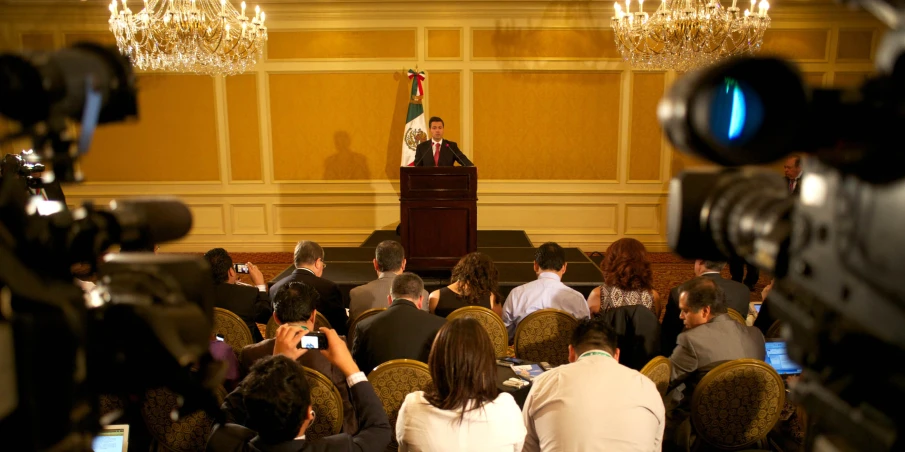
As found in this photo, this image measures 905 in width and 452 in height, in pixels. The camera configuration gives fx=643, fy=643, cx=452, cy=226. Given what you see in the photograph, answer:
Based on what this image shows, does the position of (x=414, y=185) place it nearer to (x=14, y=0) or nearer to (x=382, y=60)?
(x=382, y=60)

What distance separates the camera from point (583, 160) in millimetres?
8234

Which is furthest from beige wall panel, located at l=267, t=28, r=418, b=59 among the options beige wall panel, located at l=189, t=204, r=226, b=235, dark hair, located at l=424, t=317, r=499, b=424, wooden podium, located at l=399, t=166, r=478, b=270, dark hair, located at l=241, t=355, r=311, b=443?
dark hair, located at l=241, t=355, r=311, b=443

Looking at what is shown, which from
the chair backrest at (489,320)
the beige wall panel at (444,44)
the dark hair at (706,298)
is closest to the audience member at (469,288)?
the chair backrest at (489,320)

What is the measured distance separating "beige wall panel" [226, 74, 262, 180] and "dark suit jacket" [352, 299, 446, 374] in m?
5.78

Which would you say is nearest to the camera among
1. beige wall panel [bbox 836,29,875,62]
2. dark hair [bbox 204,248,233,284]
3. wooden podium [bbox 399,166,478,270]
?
dark hair [bbox 204,248,233,284]

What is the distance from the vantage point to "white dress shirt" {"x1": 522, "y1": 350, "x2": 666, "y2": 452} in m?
2.20

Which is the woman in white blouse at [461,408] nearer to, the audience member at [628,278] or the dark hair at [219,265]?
the audience member at [628,278]

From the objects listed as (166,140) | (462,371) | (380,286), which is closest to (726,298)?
→ (380,286)

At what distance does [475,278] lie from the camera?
3797 mm

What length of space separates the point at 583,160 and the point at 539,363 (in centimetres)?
525

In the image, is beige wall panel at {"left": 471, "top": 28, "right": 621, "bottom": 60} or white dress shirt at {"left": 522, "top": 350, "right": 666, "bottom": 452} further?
beige wall panel at {"left": 471, "top": 28, "right": 621, "bottom": 60}

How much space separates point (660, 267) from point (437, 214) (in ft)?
11.6

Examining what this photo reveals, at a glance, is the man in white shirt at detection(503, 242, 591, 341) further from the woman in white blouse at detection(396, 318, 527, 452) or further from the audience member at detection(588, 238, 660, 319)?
the woman in white blouse at detection(396, 318, 527, 452)

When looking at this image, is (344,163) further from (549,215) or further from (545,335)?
(545,335)
